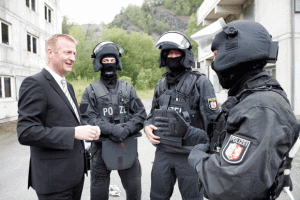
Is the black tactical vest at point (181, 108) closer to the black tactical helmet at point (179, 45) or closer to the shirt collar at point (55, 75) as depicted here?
the black tactical helmet at point (179, 45)

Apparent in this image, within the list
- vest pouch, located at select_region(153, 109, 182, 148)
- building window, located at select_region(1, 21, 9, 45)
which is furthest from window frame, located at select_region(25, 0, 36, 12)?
vest pouch, located at select_region(153, 109, 182, 148)

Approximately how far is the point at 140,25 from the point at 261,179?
95751mm

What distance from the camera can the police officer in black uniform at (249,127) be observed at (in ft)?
3.18

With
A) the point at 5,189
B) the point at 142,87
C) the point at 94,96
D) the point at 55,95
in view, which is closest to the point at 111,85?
the point at 94,96

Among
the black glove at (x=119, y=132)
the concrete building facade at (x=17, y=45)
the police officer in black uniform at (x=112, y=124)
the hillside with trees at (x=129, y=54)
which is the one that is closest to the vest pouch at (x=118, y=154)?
the police officer in black uniform at (x=112, y=124)

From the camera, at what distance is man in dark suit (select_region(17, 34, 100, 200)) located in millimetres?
1662

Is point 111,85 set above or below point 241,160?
above

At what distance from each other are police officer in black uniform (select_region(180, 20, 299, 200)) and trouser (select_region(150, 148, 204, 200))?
96 centimetres

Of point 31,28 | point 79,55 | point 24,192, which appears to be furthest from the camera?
point 79,55

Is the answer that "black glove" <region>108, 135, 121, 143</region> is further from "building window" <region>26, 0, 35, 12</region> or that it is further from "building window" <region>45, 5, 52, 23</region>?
"building window" <region>45, 5, 52, 23</region>

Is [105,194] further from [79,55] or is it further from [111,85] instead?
[79,55]

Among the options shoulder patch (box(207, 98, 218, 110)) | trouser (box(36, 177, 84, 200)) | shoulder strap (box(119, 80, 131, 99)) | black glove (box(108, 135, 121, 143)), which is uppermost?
shoulder strap (box(119, 80, 131, 99))

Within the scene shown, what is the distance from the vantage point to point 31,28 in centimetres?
1233

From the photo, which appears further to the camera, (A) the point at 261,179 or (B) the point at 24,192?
(B) the point at 24,192
